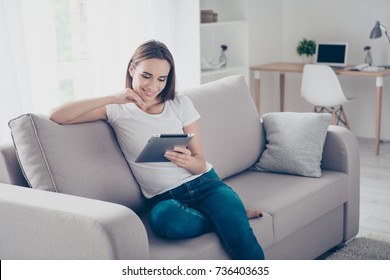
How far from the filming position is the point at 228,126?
303cm

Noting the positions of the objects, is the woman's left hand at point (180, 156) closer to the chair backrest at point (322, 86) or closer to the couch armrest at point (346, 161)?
the couch armrest at point (346, 161)

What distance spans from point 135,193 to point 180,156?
26cm

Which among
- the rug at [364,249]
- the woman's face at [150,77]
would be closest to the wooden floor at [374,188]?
the rug at [364,249]

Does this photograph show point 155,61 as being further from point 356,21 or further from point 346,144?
point 356,21

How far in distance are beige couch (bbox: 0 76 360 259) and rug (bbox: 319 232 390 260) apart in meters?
0.05

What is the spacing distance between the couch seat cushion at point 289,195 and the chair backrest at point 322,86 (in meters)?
2.08

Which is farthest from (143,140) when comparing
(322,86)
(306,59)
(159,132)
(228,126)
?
(306,59)

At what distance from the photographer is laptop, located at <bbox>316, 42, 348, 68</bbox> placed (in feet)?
17.9

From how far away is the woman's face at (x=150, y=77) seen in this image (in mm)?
2434

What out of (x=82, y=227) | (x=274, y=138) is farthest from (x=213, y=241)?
(x=274, y=138)

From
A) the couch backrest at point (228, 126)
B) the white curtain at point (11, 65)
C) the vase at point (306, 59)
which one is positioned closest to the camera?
the couch backrest at point (228, 126)

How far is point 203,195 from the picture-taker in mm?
2398

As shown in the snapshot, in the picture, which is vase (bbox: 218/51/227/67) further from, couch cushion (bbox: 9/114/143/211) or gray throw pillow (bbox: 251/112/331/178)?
couch cushion (bbox: 9/114/143/211)
